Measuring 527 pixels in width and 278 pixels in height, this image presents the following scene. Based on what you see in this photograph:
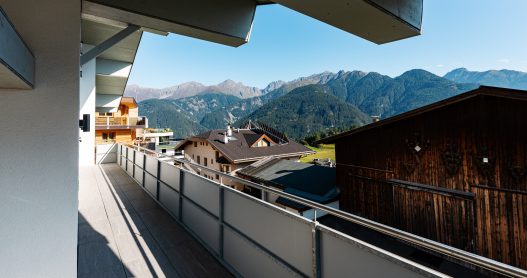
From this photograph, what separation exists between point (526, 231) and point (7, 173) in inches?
437

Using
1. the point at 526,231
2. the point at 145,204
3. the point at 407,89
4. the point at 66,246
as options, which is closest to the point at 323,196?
the point at 526,231

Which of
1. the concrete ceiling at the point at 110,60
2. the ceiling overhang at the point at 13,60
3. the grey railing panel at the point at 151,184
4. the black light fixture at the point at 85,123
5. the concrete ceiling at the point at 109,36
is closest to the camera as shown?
the ceiling overhang at the point at 13,60

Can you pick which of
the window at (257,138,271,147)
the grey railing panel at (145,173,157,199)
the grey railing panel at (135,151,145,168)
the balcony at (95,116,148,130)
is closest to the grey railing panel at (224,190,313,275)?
the grey railing panel at (145,173,157,199)

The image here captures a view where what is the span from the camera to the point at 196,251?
336cm

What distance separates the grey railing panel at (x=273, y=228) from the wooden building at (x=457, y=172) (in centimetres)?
816

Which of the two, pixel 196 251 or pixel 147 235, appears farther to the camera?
pixel 147 235

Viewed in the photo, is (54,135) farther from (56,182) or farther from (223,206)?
(223,206)

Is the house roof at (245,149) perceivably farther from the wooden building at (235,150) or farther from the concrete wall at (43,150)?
the concrete wall at (43,150)

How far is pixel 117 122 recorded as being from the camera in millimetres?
21500

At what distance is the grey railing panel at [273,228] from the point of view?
2094 millimetres

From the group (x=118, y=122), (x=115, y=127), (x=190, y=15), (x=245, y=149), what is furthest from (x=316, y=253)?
(x=245, y=149)

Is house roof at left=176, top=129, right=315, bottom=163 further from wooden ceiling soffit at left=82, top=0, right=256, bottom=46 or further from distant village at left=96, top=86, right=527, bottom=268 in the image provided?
wooden ceiling soffit at left=82, top=0, right=256, bottom=46

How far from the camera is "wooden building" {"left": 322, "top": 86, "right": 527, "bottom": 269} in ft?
23.6

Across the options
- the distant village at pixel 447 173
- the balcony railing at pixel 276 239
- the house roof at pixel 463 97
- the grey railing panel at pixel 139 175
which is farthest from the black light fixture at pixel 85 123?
the house roof at pixel 463 97
